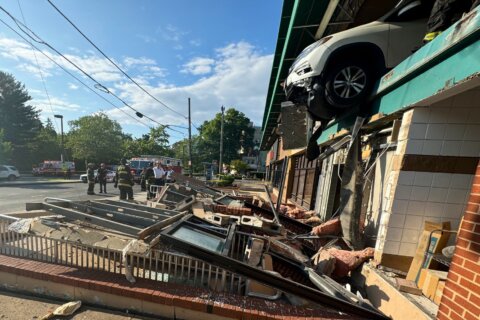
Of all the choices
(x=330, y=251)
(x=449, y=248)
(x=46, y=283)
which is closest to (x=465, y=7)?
(x=449, y=248)

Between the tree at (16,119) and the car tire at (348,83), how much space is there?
145 ft

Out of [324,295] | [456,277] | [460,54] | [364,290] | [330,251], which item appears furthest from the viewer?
[330,251]

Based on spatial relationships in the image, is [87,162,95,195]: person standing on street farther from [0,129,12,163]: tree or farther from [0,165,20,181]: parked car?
[0,129,12,163]: tree

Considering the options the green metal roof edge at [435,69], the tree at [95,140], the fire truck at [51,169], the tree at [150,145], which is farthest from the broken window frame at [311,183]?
the tree at [150,145]

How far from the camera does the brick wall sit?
1723mm

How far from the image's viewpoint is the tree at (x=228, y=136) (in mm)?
49188

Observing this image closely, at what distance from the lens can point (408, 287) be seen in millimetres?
2676

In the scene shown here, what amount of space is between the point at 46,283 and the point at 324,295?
120 inches

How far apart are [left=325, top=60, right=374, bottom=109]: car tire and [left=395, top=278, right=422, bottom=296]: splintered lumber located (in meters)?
2.82

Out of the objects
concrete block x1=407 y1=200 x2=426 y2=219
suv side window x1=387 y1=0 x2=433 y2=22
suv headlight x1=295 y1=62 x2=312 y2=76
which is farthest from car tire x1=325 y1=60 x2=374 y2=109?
concrete block x1=407 y1=200 x2=426 y2=219

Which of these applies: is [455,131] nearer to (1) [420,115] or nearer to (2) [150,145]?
(1) [420,115]

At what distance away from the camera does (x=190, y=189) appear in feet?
22.2

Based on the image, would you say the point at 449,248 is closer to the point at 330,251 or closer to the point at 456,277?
the point at 456,277

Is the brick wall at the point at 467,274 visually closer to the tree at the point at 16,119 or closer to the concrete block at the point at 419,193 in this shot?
the concrete block at the point at 419,193
